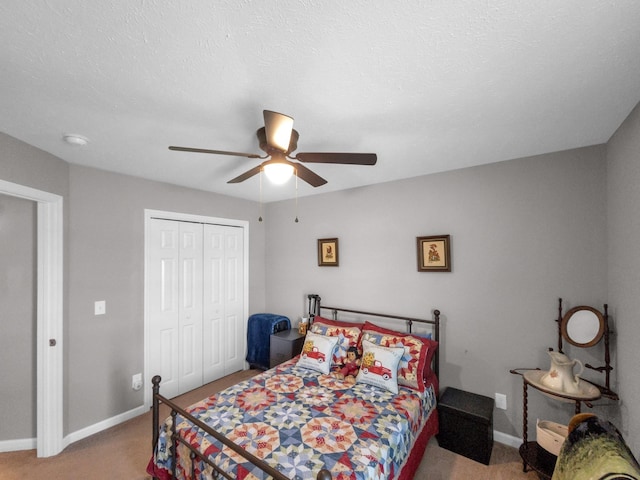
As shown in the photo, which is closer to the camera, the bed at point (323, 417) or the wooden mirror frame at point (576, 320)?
the bed at point (323, 417)

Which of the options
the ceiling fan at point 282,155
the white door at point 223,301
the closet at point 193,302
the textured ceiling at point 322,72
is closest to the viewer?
the textured ceiling at point 322,72

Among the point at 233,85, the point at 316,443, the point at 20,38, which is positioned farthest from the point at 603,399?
the point at 20,38

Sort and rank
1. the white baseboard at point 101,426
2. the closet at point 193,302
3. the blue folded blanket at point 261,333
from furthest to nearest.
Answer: the blue folded blanket at point 261,333
the closet at point 193,302
the white baseboard at point 101,426

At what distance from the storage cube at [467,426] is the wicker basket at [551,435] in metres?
0.32

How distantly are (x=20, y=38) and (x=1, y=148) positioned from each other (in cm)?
131

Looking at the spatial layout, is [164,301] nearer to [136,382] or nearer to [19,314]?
[136,382]

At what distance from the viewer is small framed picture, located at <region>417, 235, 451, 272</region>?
2744 mm

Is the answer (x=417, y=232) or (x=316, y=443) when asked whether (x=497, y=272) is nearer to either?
(x=417, y=232)

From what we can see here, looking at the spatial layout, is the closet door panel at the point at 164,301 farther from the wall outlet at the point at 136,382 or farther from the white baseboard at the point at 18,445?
the white baseboard at the point at 18,445

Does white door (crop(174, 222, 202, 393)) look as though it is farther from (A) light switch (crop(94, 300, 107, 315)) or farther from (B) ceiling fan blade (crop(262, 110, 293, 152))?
(B) ceiling fan blade (crop(262, 110, 293, 152))

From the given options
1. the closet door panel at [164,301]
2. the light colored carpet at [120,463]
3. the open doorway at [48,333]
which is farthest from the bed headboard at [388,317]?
the open doorway at [48,333]

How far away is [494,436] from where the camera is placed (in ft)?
8.18

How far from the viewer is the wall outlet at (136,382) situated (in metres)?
2.90

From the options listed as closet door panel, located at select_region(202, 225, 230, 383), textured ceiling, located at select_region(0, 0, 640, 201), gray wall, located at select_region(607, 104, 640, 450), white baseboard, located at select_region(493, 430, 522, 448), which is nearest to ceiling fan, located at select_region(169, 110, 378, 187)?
textured ceiling, located at select_region(0, 0, 640, 201)
